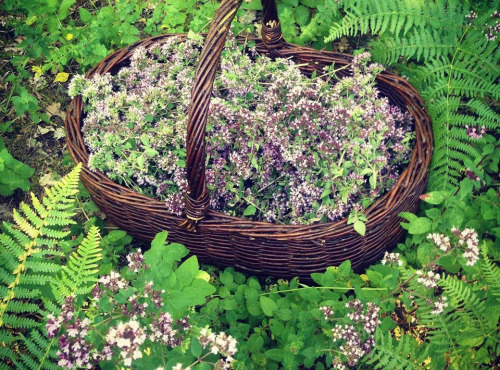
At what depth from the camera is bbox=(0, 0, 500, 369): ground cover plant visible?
6.37 feet

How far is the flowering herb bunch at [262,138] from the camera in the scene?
2578 mm

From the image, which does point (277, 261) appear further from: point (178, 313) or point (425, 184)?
point (425, 184)

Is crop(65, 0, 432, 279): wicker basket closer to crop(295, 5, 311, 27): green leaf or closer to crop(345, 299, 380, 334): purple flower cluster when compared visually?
crop(345, 299, 380, 334): purple flower cluster

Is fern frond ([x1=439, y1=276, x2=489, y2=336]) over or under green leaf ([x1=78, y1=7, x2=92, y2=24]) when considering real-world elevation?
under

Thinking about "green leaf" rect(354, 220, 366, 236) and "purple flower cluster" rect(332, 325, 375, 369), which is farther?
"green leaf" rect(354, 220, 366, 236)

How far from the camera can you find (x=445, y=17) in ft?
9.80

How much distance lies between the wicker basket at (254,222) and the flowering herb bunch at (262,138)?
3.8 inches

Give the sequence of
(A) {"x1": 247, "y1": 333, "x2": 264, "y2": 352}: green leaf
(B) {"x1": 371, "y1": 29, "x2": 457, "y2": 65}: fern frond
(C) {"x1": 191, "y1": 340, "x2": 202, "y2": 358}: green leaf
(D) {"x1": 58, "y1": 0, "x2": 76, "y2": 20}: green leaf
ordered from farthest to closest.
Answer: (D) {"x1": 58, "y1": 0, "x2": 76, "y2": 20}: green leaf
(B) {"x1": 371, "y1": 29, "x2": 457, "y2": 65}: fern frond
(A) {"x1": 247, "y1": 333, "x2": 264, "y2": 352}: green leaf
(C) {"x1": 191, "y1": 340, "x2": 202, "y2": 358}: green leaf

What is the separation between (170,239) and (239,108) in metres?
0.85

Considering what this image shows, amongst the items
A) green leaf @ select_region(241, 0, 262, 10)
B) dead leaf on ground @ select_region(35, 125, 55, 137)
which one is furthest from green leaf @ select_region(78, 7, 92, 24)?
green leaf @ select_region(241, 0, 262, 10)

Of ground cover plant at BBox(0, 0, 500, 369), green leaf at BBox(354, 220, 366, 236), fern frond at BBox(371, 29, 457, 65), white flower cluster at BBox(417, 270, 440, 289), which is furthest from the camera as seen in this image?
fern frond at BBox(371, 29, 457, 65)

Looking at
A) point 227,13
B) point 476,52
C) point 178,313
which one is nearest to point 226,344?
point 178,313

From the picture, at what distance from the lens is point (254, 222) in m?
2.42

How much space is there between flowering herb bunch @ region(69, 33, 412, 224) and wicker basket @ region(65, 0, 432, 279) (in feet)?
0.31
